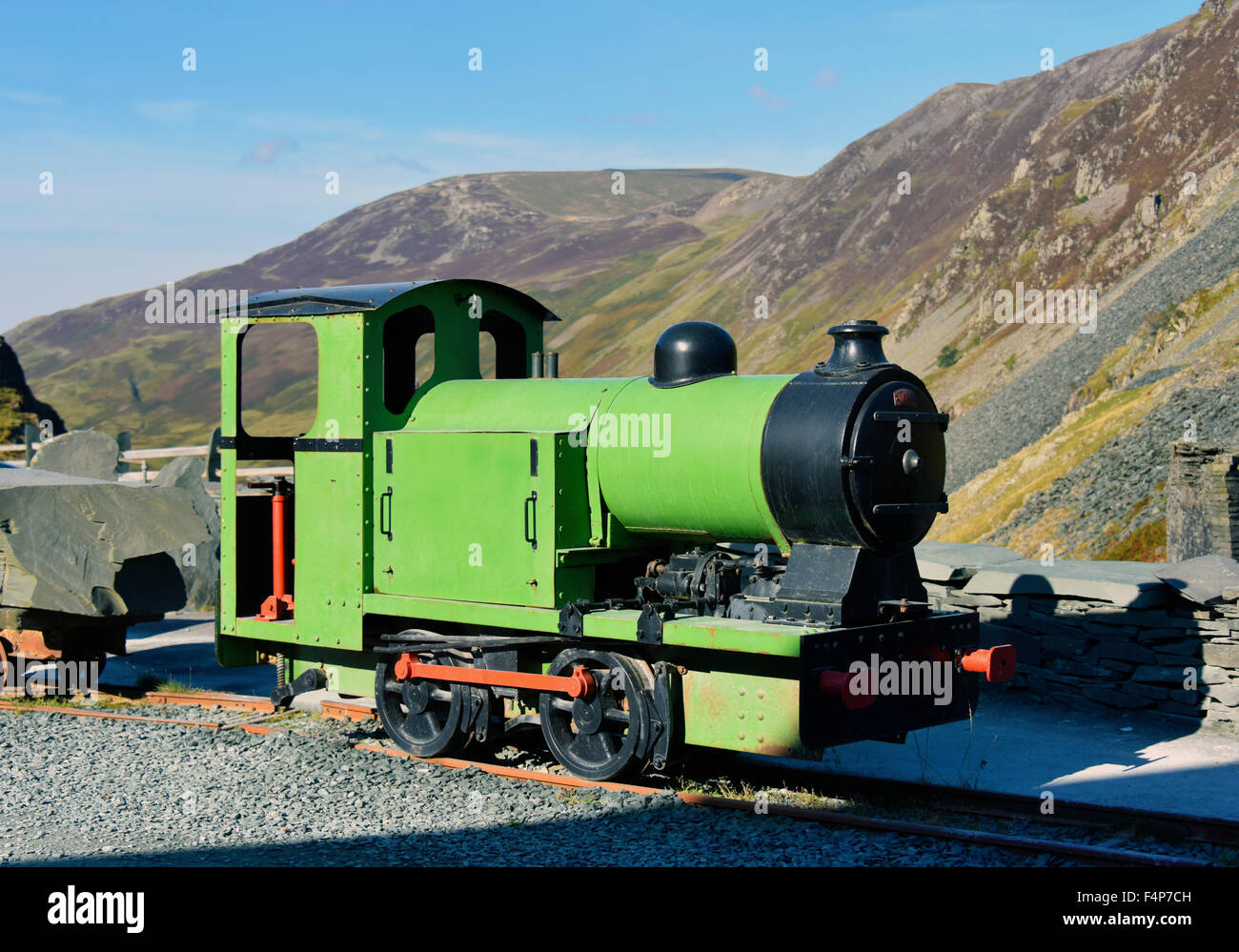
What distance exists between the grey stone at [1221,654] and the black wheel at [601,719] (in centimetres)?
480

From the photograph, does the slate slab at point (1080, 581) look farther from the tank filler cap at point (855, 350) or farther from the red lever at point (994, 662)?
the tank filler cap at point (855, 350)

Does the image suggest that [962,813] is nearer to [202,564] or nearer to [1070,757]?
[1070,757]

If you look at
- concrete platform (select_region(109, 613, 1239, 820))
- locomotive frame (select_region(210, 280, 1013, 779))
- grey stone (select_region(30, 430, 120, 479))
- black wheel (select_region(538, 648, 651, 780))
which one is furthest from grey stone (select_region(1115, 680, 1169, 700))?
grey stone (select_region(30, 430, 120, 479))

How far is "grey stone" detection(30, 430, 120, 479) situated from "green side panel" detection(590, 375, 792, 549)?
43.9 feet

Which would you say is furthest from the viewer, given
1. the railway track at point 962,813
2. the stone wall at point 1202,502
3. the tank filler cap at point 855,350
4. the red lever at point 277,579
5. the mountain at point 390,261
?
the mountain at point 390,261

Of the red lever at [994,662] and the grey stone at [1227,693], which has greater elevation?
the red lever at [994,662]

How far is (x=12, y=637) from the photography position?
38.9 feet

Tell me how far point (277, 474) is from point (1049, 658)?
6.34m

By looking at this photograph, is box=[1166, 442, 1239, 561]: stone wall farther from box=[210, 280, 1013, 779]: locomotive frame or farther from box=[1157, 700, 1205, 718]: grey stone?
box=[210, 280, 1013, 779]: locomotive frame

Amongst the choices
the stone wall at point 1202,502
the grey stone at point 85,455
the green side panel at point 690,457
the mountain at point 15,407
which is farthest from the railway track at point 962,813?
the mountain at point 15,407

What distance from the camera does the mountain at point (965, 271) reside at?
2481 cm

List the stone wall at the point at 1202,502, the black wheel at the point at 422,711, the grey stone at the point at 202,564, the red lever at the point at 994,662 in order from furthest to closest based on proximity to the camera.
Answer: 1. the grey stone at the point at 202,564
2. the stone wall at the point at 1202,502
3. the black wheel at the point at 422,711
4. the red lever at the point at 994,662
